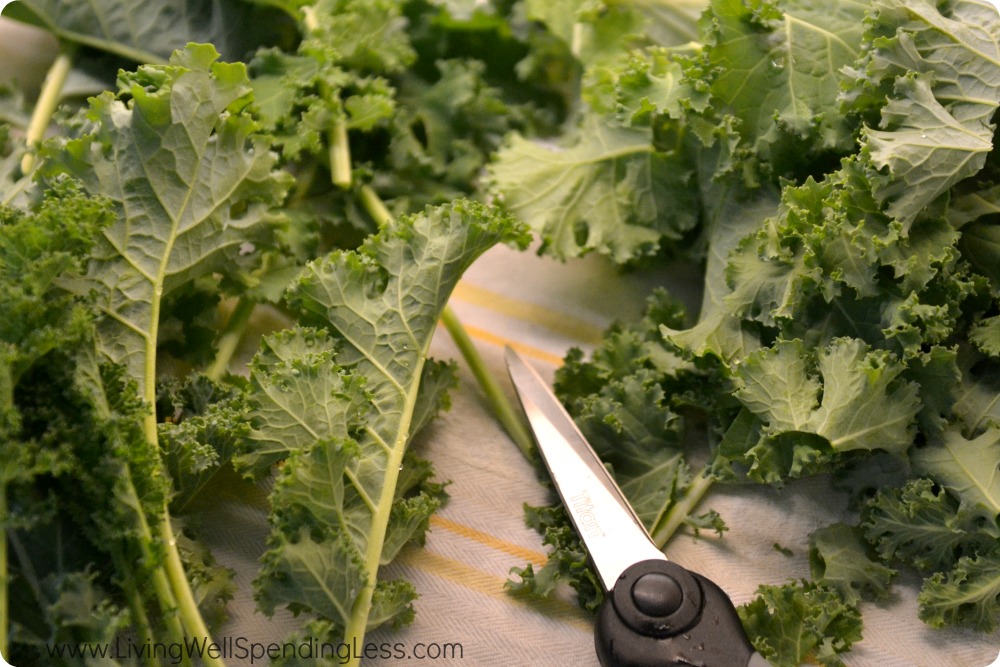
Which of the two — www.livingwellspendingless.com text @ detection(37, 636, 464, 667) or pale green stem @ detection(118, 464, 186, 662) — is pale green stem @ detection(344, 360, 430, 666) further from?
pale green stem @ detection(118, 464, 186, 662)

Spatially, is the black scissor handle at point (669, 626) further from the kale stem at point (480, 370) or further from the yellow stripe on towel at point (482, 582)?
the kale stem at point (480, 370)

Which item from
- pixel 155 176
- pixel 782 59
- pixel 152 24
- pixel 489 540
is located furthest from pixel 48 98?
pixel 782 59

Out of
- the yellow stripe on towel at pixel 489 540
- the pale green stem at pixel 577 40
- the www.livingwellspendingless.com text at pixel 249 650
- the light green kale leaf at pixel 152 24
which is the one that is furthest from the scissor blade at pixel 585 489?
the light green kale leaf at pixel 152 24

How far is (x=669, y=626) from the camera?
1.08 meters

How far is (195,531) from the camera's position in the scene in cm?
122

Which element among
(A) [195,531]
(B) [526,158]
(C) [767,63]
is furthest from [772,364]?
(A) [195,531]

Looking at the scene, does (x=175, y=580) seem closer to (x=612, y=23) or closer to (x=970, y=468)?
(x=970, y=468)

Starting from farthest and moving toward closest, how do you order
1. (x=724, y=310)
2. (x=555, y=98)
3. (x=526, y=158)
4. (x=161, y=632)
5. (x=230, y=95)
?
1. (x=555, y=98)
2. (x=526, y=158)
3. (x=724, y=310)
4. (x=230, y=95)
5. (x=161, y=632)

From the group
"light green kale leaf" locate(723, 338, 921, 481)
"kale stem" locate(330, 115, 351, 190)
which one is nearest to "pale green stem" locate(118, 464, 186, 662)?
"kale stem" locate(330, 115, 351, 190)

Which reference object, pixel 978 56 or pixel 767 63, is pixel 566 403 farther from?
pixel 978 56

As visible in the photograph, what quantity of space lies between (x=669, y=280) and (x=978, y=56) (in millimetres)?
602

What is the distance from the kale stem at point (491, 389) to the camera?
141 cm

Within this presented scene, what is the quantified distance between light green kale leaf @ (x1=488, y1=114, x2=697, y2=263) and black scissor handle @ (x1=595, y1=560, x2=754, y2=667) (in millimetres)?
582

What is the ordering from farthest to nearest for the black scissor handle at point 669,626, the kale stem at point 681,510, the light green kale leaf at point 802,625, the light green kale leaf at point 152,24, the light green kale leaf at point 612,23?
the light green kale leaf at point 612,23 → the light green kale leaf at point 152,24 → the kale stem at point 681,510 → the light green kale leaf at point 802,625 → the black scissor handle at point 669,626
